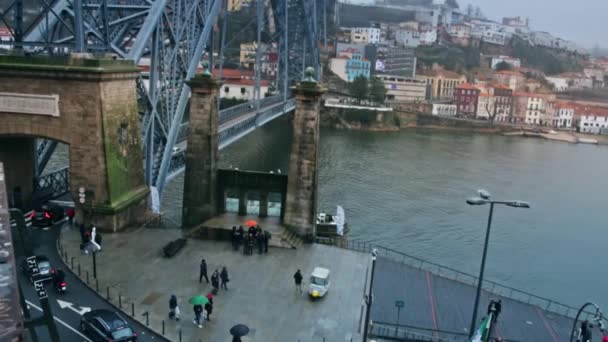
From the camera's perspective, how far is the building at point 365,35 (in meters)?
138

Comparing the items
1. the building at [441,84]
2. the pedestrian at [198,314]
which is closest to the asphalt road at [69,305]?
the pedestrian at [198,314]

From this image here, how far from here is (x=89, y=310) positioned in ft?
43.4

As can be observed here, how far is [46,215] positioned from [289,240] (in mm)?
7659

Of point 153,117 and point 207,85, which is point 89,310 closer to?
point 207,85

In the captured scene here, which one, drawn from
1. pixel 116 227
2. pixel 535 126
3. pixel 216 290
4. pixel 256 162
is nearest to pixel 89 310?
pixel 216 290

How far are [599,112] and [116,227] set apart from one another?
103923 millimetres

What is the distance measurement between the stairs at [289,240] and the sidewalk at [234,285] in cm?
25

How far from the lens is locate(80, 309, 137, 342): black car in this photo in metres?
11.6

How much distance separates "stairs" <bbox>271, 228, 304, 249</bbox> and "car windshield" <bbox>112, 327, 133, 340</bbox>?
697 centimetres

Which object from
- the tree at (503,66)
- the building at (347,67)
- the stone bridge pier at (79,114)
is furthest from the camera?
the tree at (503,66)

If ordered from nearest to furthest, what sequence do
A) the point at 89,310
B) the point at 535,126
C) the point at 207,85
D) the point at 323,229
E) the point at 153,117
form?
the point at 89,310 → the point at 207,85 → the point at 153,117 → the point at 323,229 → the point at 535,126

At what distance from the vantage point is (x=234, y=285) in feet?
50.2

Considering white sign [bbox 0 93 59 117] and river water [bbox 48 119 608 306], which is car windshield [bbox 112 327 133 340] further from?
river water [bbox 48 119 608 306]

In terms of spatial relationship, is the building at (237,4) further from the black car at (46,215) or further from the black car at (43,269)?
the black car at (43,269)
